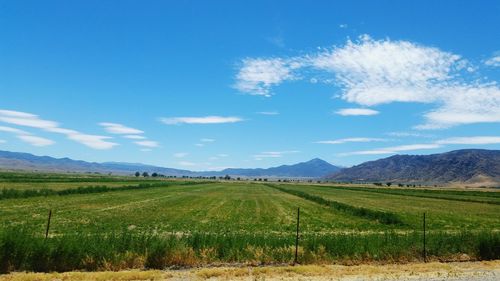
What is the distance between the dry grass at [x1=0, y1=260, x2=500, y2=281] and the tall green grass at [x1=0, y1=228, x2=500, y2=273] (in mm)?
780

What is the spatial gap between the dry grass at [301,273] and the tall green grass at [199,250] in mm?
780

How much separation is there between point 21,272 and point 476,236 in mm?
18779

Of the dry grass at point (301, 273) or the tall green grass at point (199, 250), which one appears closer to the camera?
the dry grass at point (301, 273)

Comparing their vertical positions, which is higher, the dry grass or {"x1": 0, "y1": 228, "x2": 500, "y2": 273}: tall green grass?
{"x1": 0, "y1": 228, "x2": 500, "y2": 273}: tall green grass

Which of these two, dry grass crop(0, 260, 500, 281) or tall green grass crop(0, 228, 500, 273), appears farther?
tall green grass crop(0, 228, 500, 273)

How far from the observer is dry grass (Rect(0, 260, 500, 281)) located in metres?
13.8

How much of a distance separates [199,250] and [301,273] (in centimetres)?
412

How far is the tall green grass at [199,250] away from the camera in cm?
1485

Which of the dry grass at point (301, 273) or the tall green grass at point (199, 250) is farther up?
the tall green grass at point (199, 250)

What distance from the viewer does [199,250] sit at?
16594 millimetres

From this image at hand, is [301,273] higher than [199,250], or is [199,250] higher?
[199,250]

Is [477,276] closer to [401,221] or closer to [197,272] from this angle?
[197,272]

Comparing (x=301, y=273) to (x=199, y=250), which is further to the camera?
(x=199, y=250)

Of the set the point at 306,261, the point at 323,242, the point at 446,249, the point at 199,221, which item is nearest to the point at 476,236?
the point at 446,249
